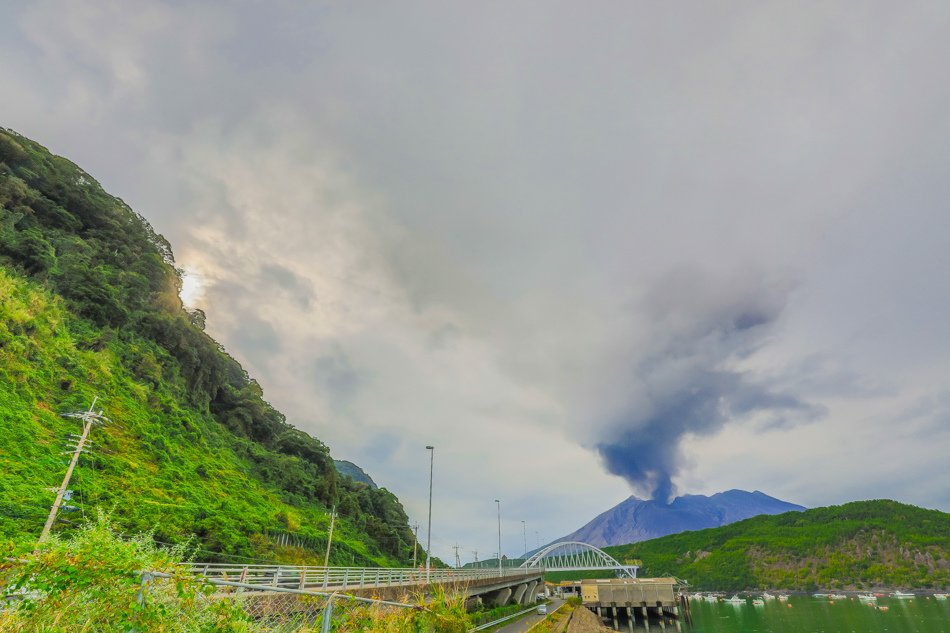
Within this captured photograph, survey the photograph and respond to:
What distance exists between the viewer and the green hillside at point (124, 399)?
1243 inches

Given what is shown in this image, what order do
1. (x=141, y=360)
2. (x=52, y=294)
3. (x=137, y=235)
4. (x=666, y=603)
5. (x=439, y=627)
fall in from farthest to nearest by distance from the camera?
(x=666, y=603) → (x=137, y=235) → (x=141, y=360) → (x=52, y=294) → (x=439, y=627)

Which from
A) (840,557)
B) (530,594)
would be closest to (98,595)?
(530,594)

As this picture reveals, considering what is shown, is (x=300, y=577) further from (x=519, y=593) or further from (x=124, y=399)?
(x=519, y=593)

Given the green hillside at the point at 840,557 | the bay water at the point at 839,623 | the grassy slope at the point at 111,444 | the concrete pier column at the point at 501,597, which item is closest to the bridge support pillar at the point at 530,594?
the concrete pier column at the point at 501,597

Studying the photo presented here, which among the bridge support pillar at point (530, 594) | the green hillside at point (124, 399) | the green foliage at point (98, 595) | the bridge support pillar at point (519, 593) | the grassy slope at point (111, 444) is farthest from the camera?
the bridge support pillar at point (530, 594)

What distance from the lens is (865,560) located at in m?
154

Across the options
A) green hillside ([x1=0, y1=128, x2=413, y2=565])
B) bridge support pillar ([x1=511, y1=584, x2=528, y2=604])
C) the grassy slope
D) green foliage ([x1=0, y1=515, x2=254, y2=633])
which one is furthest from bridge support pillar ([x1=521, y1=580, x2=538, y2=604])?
green foliage ([x1=0, y1=515, x2=254, y2=633])

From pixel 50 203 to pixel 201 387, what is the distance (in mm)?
29479

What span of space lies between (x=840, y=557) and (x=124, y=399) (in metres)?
221

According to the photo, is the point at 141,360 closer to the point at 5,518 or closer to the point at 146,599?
the point at 5,518

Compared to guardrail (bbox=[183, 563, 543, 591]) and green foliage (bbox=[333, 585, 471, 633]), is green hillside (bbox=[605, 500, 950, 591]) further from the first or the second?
green foliage (bbox=[333, 585, 471, 633])

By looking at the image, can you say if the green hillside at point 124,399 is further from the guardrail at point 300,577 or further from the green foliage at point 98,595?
the green foliage at point 98,595

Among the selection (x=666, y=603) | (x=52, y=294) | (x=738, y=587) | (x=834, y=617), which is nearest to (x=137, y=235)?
(x=52, y=294)

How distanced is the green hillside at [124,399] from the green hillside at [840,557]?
158161mm
